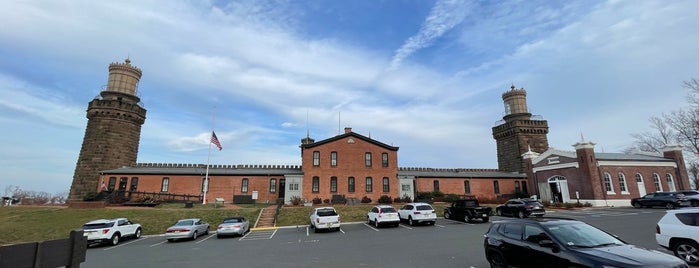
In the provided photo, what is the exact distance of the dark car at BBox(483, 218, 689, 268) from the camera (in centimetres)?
538

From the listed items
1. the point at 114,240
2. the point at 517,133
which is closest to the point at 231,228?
the point at 114,240

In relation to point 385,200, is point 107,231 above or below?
below

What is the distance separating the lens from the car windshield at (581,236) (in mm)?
6305

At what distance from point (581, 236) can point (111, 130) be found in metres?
48.4

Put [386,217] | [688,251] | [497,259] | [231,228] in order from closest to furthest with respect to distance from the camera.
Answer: [497,259] → [688,251] → [231,228] → [386,217]

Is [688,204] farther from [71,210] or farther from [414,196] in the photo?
[71,210]

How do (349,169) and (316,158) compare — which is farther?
(349,169)

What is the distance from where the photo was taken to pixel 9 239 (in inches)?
828

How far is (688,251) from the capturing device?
28.9 feet

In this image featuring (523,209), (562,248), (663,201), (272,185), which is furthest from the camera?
(272,185)

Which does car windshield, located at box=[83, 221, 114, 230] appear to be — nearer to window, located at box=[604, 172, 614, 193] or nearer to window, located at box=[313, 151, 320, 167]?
window, located at box=[313, 151, 320, 167]

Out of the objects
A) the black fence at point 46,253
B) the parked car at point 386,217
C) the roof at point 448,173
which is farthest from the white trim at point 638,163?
the black fence at point 46,253

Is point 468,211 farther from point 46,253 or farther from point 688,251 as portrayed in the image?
point 46,253

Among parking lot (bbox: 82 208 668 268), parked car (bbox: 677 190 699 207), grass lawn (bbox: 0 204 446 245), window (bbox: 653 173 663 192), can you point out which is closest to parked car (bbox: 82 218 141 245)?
parking lot (bbox: 82 208 668 268)
